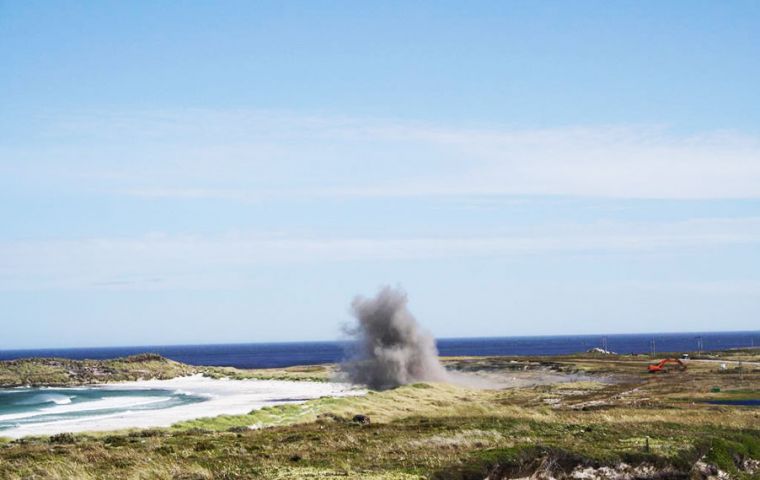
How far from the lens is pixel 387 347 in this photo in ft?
268

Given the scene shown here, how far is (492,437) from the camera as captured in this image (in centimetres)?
3284

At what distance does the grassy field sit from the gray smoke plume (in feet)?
84.6

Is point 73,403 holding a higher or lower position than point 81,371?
lower

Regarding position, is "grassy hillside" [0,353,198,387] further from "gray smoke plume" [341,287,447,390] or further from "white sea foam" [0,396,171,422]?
"gray smoke plume" [341,287,447,390]

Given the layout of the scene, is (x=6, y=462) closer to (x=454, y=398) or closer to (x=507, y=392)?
(x=454, y=398)

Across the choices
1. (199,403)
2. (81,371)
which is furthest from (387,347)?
(81,371)

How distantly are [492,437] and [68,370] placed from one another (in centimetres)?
8657

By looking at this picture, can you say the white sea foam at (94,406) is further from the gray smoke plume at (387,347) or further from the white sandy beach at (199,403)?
the gray smoke plume at (387,347)

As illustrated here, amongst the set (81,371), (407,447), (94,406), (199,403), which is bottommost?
(199,403)

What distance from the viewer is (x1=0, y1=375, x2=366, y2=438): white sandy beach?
50781 millimetres

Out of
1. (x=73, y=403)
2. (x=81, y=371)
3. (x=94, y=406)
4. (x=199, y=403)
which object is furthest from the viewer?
(x=81, y=371)

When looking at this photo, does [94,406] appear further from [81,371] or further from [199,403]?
[81,371]

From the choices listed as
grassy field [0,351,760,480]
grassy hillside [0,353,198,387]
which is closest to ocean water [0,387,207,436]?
grassy hillside [0,353,198,387]

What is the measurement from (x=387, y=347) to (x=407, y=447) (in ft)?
171
